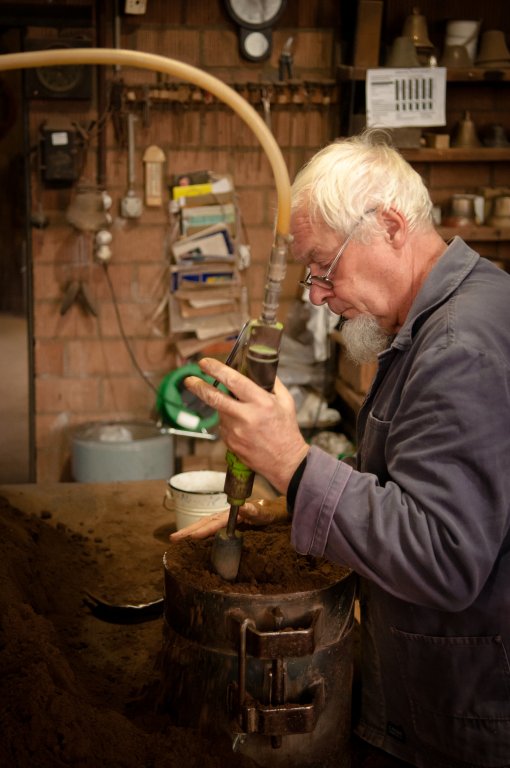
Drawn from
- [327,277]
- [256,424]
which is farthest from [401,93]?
[256,424]

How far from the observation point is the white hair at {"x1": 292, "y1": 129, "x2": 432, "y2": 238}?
158 centimetres

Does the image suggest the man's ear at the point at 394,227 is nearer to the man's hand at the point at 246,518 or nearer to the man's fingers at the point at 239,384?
the man's fingers at the point at 239,384

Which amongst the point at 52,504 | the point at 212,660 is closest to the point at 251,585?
the point at 212,660

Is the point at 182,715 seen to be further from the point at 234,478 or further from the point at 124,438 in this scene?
the point at 124,438

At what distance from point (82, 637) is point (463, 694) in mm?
828

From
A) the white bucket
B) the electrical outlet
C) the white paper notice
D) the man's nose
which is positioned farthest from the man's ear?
the electrical outlet

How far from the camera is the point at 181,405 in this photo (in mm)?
4238

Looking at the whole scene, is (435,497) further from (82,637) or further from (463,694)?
(82,637)

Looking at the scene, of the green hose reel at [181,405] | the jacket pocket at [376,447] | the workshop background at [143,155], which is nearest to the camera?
the jacket pocket at [376,447]

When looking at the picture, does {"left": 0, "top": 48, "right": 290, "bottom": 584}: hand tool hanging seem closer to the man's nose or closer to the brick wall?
the man's nose

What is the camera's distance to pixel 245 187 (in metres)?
4.33

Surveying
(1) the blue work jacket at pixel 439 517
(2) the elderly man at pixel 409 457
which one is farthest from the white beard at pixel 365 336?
(1) the blue work jacket at pixel 439 517

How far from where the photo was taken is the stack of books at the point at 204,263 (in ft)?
14.0

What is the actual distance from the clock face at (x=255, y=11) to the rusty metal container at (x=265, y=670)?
10.8 feet
